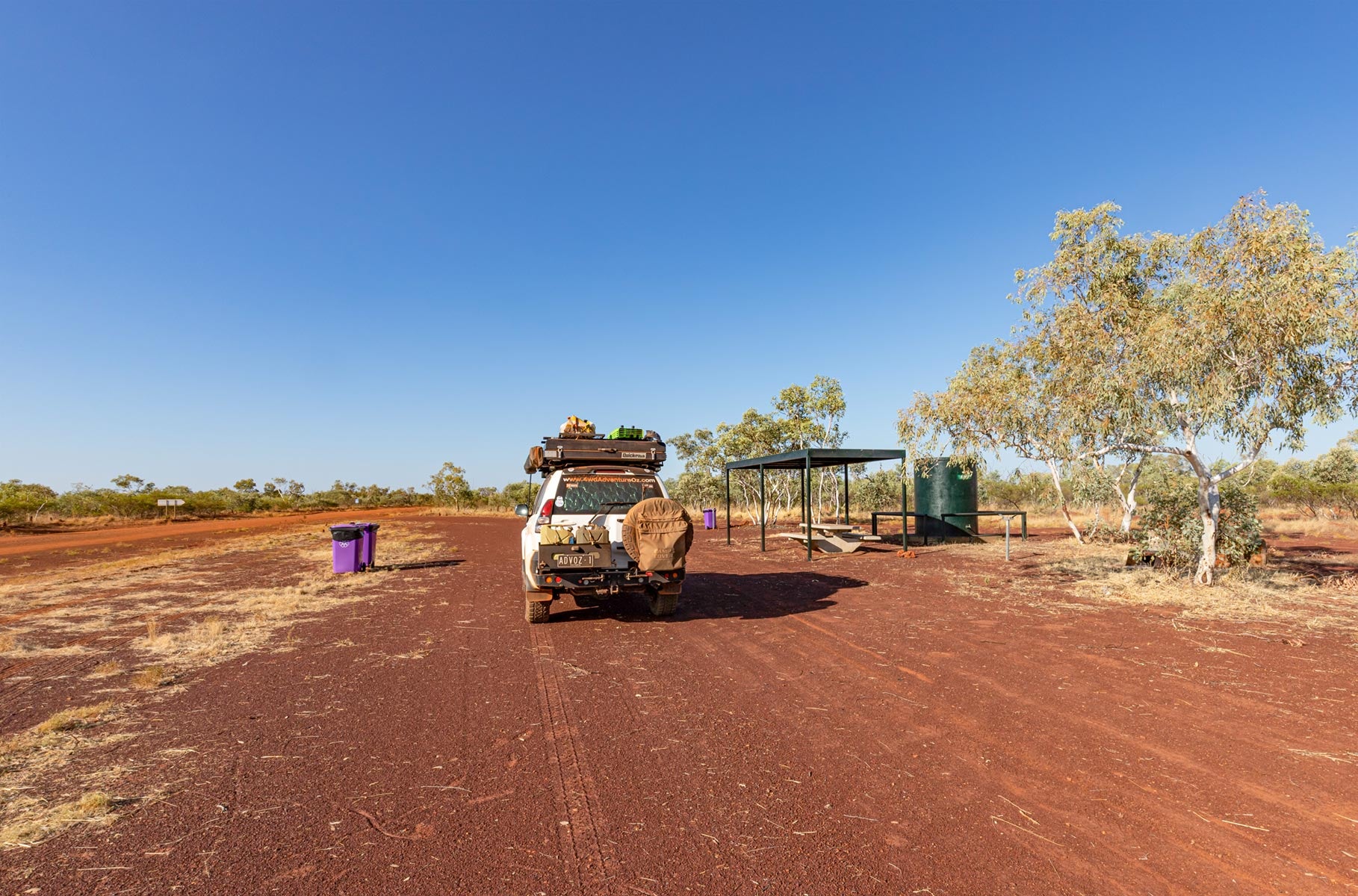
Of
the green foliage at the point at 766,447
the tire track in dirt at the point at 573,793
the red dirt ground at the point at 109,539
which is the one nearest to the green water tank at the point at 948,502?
the green foliage at the point at 766,447

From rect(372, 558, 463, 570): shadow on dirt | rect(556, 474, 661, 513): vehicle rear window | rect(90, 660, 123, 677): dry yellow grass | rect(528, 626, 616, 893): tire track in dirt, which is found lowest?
rect(528, 626, 616, 893): tire track in dirt

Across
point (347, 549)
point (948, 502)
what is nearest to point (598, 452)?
point (347, 549)

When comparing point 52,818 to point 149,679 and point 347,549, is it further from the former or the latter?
point 347,549

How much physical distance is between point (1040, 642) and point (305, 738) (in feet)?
24.5

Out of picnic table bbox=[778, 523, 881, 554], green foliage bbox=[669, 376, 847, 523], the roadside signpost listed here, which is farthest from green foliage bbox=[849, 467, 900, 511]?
the roadside signpost

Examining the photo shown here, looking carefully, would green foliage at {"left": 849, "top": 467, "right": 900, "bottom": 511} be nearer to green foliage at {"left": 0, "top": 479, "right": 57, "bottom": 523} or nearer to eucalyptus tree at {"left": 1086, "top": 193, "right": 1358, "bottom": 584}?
eucalyptus tree at {"left": 1086, "top": 193, "right": 1358, "bottom": 584}

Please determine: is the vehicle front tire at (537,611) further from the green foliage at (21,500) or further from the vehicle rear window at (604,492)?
the green foliage at (21,500)

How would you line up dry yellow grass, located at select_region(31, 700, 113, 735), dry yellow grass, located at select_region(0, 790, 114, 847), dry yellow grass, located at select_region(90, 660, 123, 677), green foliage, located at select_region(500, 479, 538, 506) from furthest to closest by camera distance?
green foliage, located at select_region(500, 479, 538, 506) → dry yellow grass, located at select_region(90, 660, 123, 677) → dry yellow grass, located at select_region(31, 700, 113, 735) → dry yellow grass, located at select_region(0, 790, 114, 847)

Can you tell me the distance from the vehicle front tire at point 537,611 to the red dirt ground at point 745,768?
86 cm

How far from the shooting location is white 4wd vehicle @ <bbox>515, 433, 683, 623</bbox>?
809cm

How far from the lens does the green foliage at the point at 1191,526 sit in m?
11.4

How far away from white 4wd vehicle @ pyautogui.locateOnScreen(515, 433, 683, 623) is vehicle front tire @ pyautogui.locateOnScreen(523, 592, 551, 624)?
0.03 feet

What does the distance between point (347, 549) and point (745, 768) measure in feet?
42.9

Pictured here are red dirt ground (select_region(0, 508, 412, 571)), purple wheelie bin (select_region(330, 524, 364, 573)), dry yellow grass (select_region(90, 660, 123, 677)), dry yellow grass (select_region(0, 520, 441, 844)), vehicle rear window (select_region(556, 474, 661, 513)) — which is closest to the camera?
dry yellow grass (select_region(0, 520, 441, 844))
